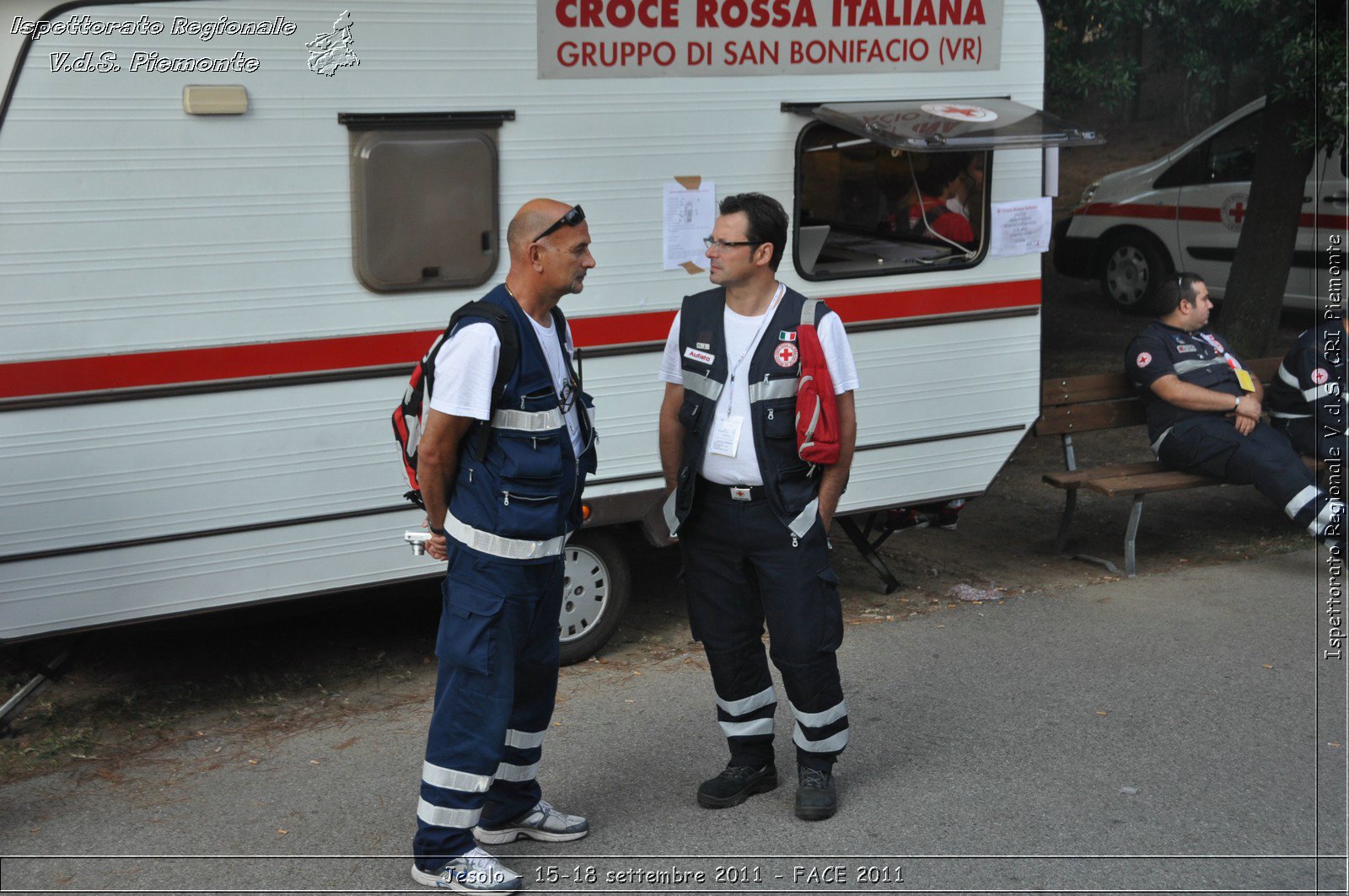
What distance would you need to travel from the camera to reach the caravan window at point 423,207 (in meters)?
4.98

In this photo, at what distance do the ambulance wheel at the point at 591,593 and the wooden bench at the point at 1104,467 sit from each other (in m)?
2.33

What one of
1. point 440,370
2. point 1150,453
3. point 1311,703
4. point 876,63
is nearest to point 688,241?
point 876,63

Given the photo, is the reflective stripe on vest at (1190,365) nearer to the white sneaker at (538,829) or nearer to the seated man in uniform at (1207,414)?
the seated man in uniform at (1207,414)

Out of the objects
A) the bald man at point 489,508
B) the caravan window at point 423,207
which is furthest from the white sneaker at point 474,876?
the caravan window at point 423,207

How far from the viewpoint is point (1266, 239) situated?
978cm

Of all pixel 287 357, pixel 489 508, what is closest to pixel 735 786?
pixel 489 508

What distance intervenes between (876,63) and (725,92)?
28.6 inches

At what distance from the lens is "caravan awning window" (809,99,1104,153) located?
5574 mm

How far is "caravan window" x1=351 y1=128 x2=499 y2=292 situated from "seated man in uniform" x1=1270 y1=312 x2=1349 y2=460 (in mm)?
4268

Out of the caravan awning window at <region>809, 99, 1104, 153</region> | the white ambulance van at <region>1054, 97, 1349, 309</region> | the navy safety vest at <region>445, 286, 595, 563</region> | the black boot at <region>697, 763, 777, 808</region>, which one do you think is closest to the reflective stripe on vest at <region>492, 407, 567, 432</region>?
the navy safety vest at <region>445, 286, 595, 563</region>

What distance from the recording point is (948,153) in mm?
6348

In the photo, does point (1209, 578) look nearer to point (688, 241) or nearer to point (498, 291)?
point (688, 241)

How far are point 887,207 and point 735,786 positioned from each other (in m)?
3.00

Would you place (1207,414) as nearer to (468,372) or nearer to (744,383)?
(744,383)
